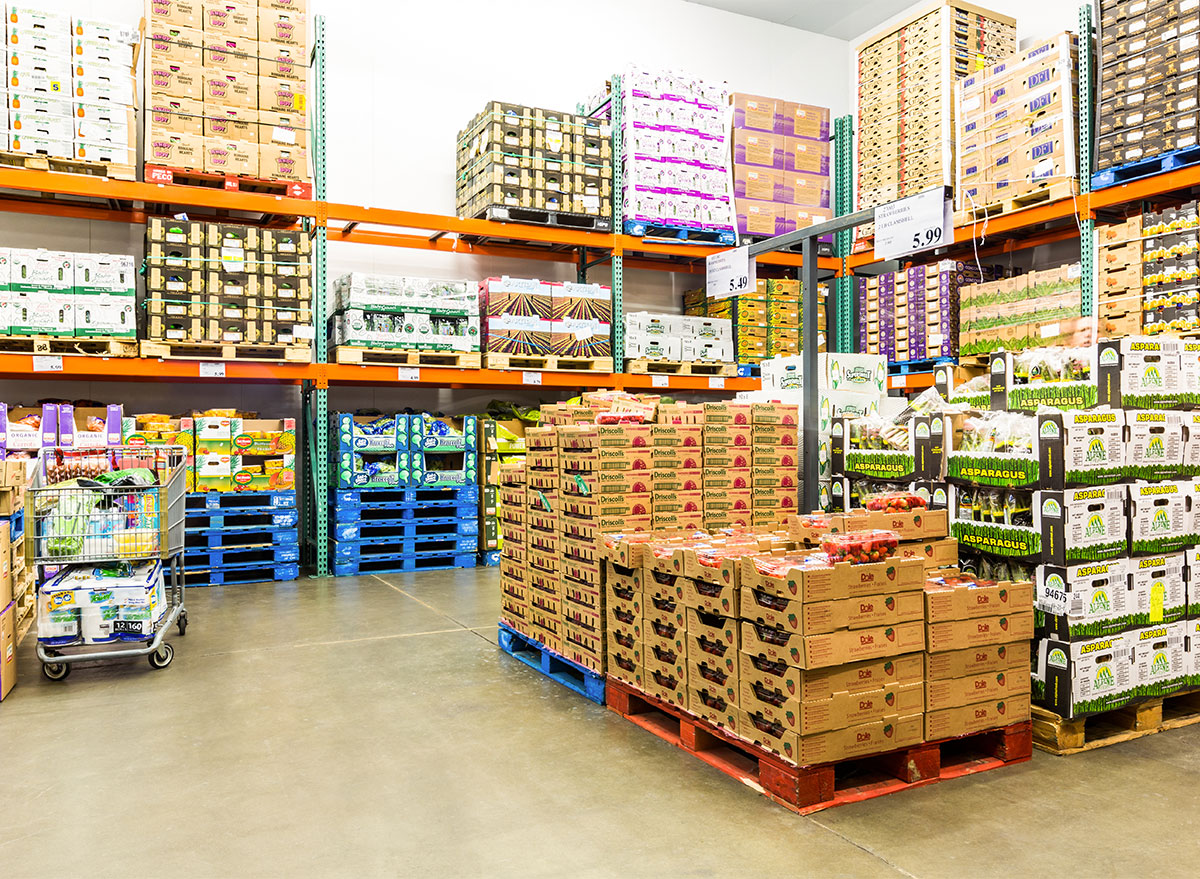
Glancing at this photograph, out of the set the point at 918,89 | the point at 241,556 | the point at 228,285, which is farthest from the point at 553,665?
the point at 918,89

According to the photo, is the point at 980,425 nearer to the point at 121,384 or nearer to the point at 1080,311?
the point at 1080,311

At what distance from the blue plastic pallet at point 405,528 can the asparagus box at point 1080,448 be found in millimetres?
6086

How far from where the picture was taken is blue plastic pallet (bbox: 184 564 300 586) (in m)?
7.80

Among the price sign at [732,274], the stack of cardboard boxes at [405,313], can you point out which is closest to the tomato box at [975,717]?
the price sign at [732,274]

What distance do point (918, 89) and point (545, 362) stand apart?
5315mm

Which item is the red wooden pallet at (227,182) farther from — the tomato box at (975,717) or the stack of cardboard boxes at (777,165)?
the tomato box at (975,717)

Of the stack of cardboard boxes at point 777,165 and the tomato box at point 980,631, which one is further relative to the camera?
the stack of cardboard boxes at point 777,165

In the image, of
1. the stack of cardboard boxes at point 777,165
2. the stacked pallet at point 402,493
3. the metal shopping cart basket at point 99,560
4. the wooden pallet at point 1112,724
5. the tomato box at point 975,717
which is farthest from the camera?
the stack of cardboard boxes at point 777,165

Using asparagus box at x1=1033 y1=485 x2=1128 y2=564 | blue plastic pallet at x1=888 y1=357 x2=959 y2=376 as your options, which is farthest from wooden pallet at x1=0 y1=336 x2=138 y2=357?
blue plastic pallet at x1=888 y1=357 x2=959 y2=376

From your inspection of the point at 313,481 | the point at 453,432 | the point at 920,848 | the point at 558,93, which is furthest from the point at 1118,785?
the point at 558,93

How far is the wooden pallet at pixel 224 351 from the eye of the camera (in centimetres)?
766

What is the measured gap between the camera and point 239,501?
7.97m

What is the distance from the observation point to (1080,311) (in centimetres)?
784

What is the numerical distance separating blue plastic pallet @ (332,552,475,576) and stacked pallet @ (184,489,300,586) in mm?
474
